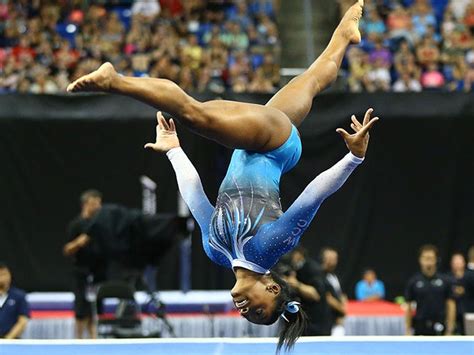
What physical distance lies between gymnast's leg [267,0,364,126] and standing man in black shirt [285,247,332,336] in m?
2.39

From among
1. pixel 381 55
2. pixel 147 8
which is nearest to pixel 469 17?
pixel 381 55

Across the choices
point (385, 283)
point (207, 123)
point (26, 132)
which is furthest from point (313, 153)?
point (207, 123)

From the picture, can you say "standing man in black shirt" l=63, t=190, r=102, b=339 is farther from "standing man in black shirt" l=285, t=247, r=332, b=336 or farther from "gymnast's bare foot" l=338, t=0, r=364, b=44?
"gymnast's bare foot" l=338, t=0, r=364, b=44

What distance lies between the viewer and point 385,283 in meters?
11.0

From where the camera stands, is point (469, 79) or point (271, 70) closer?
point (469, 79)

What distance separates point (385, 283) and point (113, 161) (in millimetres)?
3290

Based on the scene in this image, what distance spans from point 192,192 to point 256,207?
492mm

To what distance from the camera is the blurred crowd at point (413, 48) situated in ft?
39.2

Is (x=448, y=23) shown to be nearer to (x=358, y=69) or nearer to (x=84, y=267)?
(x=358, y=69)

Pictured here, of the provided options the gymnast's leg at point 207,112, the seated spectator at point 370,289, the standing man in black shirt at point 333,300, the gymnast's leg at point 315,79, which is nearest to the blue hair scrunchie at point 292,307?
the gymnast's leg at point 207,112

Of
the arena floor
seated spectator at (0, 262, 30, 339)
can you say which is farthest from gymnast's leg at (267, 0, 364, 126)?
seated spectator at (0, 262, 30, 339)

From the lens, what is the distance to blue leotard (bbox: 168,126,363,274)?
4852 mm

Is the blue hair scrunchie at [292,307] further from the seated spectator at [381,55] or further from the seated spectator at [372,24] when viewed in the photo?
the seated spectator at [372,24]

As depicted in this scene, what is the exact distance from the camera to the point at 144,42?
40.6 ft
